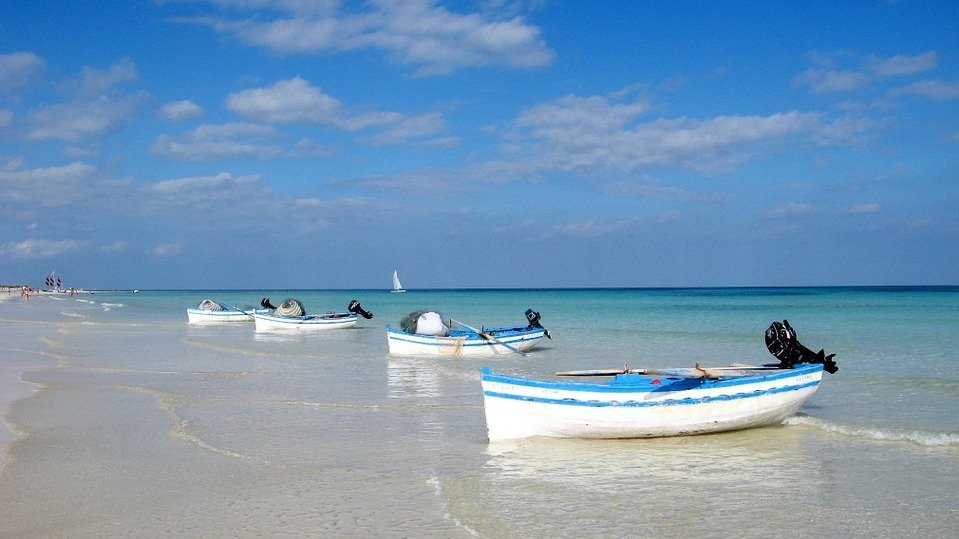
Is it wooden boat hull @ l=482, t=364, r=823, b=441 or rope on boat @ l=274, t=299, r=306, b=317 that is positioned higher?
rope on boat @ l=274, t=299, r=306, b=317

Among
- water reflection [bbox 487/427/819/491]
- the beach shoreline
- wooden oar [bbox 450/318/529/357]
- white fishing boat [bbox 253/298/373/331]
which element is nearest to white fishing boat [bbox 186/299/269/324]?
white fishing boat [bbox 253/298/373/331]

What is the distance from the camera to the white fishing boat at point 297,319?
3706 cm

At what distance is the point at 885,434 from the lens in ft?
39.1

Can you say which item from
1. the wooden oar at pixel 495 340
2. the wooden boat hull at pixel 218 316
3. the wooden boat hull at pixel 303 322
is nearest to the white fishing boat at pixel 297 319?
the wooden boat hull at pixel 303 322

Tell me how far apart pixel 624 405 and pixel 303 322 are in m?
28.0

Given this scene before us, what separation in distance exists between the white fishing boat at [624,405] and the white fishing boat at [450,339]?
475 inches

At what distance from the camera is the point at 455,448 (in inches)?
437

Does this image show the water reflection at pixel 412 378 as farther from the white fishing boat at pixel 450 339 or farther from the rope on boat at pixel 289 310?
the rope on boat at pixel 289 310

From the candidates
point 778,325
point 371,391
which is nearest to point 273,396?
point 371,391

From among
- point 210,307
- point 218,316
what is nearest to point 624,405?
point 218,316

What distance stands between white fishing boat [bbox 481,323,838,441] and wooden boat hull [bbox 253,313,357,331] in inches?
1054

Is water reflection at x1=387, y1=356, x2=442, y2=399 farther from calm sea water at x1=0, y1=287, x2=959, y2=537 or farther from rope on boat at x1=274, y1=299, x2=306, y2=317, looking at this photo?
rope on boat at x1=274, y1=299, x2=306, y2=317

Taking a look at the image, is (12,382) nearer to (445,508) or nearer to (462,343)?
(462,343)

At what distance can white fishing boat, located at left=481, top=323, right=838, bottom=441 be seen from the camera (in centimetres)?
1114
